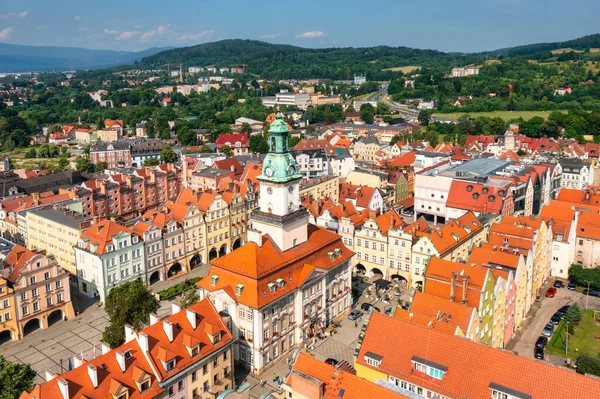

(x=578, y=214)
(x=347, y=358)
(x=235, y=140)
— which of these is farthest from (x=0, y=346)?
(x=235, y=140)

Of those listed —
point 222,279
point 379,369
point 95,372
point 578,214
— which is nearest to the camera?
point 95,372

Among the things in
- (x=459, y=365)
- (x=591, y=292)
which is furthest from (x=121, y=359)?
(x=591, y=292)

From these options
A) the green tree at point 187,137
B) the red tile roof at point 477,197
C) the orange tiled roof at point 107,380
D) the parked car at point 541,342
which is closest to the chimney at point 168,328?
the orange tiled roof at point 107,380

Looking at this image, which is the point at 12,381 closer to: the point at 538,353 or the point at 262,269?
the point at 262,269

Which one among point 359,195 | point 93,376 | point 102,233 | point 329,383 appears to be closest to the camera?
point 329,383

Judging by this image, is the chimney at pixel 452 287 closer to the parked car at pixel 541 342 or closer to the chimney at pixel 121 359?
the parked car at pixel 541 342

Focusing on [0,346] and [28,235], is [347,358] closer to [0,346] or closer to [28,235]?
[0,346]

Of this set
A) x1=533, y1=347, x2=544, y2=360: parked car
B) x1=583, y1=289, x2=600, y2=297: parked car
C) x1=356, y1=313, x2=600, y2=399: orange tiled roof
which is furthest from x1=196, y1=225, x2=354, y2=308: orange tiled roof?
x1=583, y1=289, x2=600, y2=297: parked car
